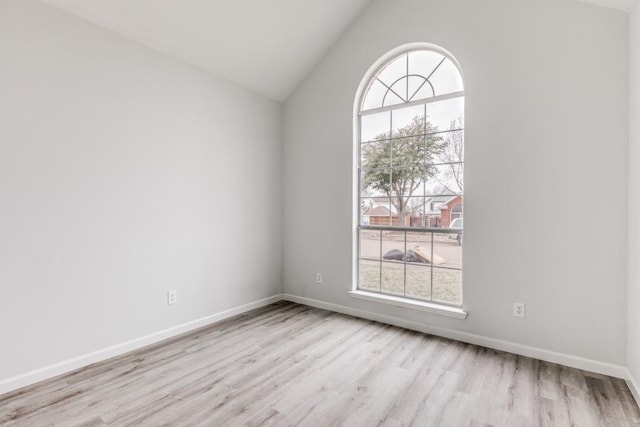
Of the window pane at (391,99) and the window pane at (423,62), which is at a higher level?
the window pane at (423,62)

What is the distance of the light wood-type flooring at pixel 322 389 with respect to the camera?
1802 millimetres

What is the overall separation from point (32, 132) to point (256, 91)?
215 centimetres

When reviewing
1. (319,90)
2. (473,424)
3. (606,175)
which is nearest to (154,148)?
(319,90)

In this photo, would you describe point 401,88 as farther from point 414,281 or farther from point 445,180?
point 414,281

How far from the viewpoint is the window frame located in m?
2.95

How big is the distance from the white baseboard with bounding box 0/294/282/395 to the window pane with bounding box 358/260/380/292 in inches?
53.4

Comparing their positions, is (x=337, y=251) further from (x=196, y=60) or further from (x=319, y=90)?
(x=196, y=60)

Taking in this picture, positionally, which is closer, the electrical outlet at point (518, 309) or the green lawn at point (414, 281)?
the electrical outlet at point (518, 309)

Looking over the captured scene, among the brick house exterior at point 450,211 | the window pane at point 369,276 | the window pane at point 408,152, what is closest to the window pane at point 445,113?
the window pane at point 408,152

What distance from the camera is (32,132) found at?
6.97 feet

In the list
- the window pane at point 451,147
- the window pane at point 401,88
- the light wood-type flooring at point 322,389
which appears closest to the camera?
the light wood-type flooring at point 322,389

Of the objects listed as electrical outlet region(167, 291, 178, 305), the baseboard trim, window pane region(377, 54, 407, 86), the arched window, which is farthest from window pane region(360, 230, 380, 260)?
electrical outlet region(167, 291, 178, 305)

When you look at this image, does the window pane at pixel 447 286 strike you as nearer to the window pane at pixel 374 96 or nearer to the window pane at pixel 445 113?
the window pane at pixel 445 113

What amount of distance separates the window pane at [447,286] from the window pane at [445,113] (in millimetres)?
1348
